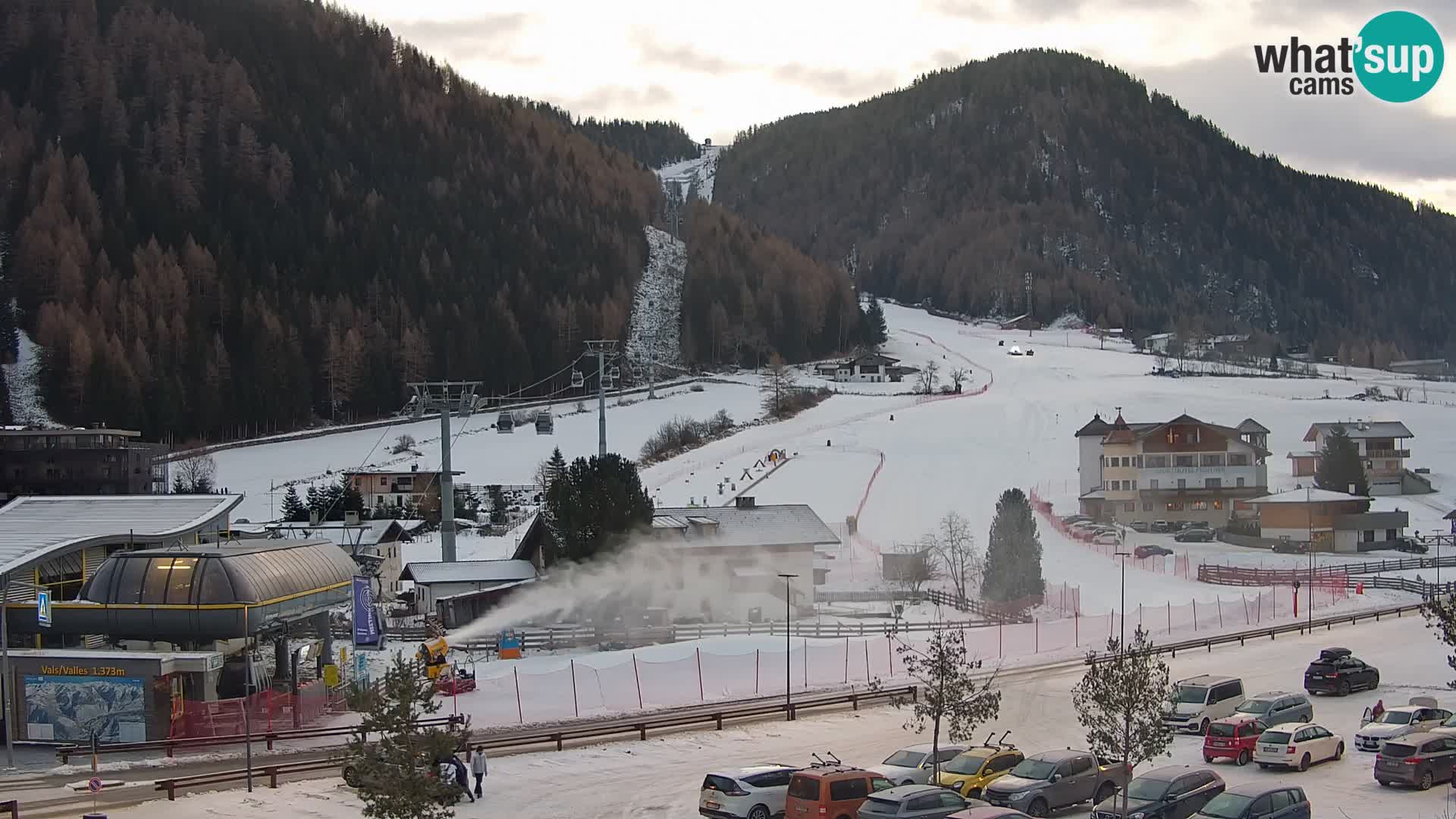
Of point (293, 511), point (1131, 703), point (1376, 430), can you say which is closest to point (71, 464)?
point (293, 511)

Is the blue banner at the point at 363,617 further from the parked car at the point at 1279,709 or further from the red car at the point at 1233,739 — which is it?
the parked car at the point at 1279,709

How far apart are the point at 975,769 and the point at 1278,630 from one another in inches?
934

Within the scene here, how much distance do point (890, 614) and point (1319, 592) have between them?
18.0 metres

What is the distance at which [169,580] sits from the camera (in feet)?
118

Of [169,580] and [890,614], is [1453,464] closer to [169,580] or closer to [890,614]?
[890,614]

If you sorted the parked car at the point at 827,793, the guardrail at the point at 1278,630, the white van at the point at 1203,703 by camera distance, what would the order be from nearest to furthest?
1. the parked car at the point at 827,793
2. the white van at the point at 1203,703
3. the guardrail at the point at 1278,630

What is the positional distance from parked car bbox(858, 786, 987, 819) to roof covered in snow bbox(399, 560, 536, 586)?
29230 millimetres

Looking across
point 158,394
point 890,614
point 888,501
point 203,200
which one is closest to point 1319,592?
point 890,614

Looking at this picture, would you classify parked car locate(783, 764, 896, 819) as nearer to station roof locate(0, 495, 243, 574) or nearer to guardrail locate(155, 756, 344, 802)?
guardrail locate(155, 756, 344, 802)

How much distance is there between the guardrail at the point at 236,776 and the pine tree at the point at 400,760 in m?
5.68

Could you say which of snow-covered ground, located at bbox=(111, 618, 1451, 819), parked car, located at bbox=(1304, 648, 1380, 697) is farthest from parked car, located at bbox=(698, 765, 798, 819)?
parked car, located at bbox=(1304, 648, 1380, 697)

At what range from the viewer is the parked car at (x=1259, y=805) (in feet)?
73.4

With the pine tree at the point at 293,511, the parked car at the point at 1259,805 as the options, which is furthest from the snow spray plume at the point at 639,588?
the parked car at the point at 1259,805

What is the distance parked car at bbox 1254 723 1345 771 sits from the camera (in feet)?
90.2
